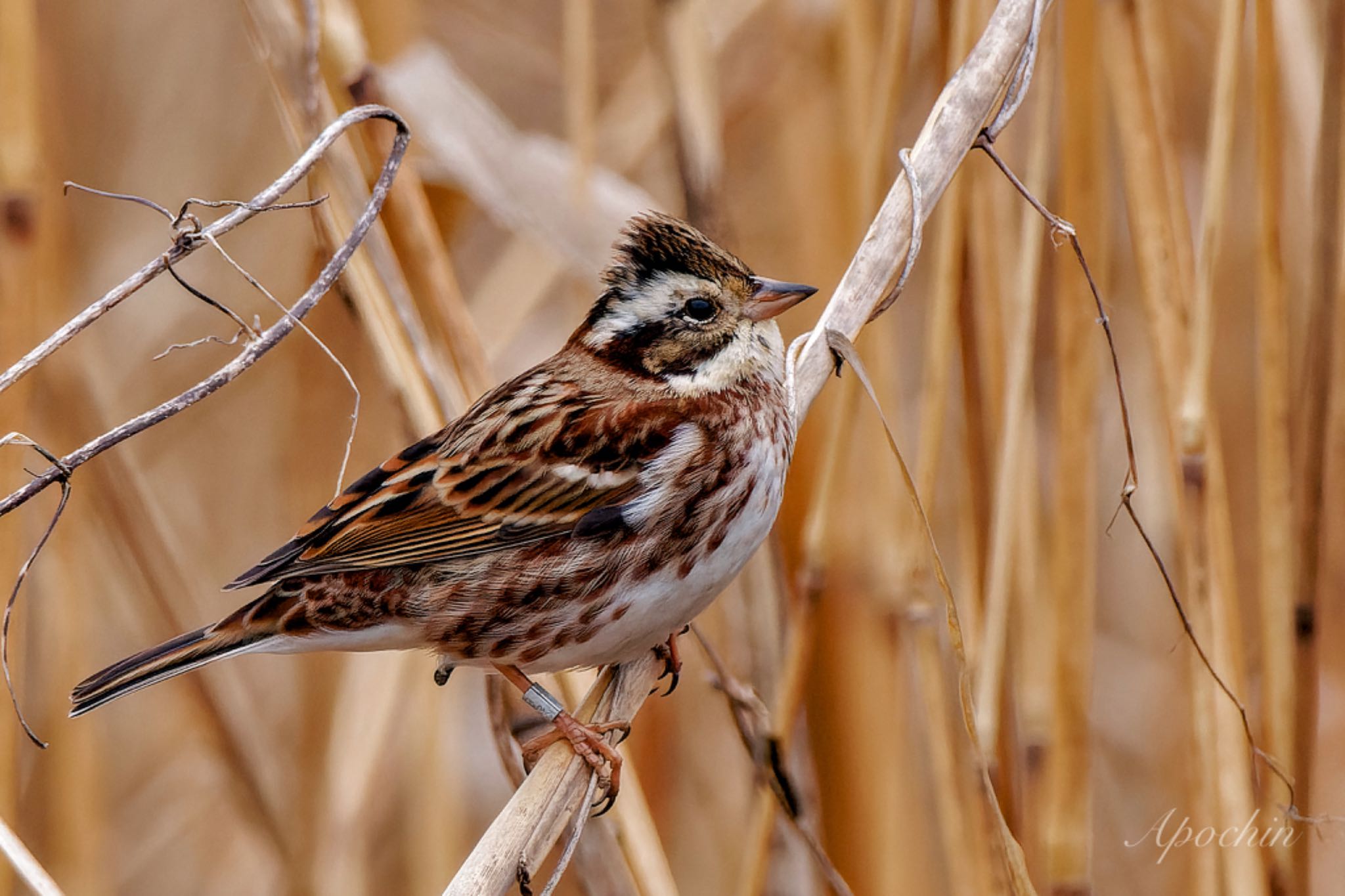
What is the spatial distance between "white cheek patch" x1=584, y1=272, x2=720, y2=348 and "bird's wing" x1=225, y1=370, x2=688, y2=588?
14cm

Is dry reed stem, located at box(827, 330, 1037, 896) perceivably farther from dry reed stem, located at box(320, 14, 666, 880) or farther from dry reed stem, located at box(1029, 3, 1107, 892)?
dry reed stem, located at box(320, 14, 666, 880)

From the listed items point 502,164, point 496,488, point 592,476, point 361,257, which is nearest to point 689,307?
point 592,476

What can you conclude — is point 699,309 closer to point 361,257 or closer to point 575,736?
point 361,257

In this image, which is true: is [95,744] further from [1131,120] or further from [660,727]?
[1131,120]

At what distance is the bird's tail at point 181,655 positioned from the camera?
78.3 inches

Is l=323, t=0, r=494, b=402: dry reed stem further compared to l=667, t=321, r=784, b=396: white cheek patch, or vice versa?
l=667, t=321, r=784, b=396: white cheek patch

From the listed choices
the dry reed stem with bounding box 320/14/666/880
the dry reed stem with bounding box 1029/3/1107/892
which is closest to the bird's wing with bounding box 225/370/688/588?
the dry reed stem with bounding box 320/14/666/880

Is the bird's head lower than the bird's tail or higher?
higher

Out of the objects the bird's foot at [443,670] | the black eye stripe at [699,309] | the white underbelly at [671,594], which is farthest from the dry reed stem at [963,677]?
the bird's foot at [443,670]

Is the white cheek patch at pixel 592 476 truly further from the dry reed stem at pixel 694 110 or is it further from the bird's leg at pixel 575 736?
the dry reed stem at pixel 694 110

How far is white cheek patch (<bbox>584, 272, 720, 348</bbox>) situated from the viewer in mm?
2320

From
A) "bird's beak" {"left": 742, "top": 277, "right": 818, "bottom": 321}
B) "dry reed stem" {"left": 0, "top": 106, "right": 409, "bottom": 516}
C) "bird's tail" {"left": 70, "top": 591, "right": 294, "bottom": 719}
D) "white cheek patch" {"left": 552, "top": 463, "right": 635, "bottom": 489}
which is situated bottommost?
"white cheek patch" {"left": 552, "top": 463, "right": 635, "bottom": 489}

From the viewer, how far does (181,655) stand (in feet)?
6.89

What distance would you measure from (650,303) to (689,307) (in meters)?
0.07
